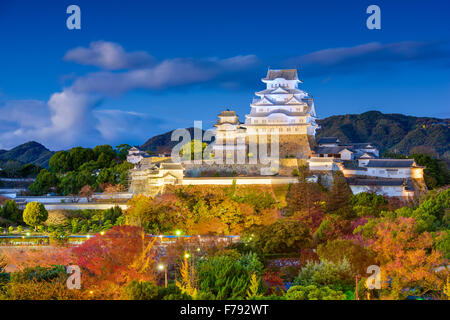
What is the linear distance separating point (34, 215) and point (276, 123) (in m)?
23.4

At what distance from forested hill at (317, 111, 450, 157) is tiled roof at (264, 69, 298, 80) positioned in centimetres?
3459

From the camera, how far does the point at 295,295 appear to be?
53.3 ft

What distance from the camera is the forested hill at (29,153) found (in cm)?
9531

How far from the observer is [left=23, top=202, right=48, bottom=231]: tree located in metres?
35.4

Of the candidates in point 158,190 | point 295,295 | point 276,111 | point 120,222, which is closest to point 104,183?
point 158,190

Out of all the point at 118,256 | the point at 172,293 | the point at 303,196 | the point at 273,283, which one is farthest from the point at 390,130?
the point at 172,293

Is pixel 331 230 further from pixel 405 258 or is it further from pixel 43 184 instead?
pixel 43 184

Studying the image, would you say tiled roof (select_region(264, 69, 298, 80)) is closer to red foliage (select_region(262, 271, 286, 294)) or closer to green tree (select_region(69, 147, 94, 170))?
green tree (select_region(69, 147, 94, 170))

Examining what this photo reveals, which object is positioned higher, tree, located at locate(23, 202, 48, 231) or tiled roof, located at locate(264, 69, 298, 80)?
tiled roof, located at locate(264, 69, 298, 80)

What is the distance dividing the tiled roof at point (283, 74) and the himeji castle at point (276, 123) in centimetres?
55

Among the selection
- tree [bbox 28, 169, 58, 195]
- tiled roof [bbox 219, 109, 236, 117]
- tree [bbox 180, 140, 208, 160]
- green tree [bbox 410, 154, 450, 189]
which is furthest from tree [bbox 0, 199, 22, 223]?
green tree [bbox 410, 154, 450, 189]

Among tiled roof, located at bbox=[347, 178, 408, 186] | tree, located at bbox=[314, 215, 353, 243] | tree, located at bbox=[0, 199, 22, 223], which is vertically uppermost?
tiled roof, located at bbox=[347, 178, 408, 186]
